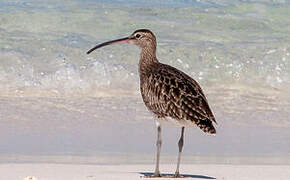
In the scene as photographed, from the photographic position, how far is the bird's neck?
34.0 ft

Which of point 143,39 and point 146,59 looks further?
point 143,39

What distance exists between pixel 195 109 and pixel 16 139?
11.5 ft

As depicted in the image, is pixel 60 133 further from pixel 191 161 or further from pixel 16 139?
pixel 191 161

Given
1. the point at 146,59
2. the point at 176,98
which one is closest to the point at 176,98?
the point at 176,98

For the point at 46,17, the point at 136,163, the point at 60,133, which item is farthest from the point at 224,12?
the point at 136,163

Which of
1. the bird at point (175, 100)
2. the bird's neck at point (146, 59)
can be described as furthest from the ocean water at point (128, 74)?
the bird at point (175, 100)
